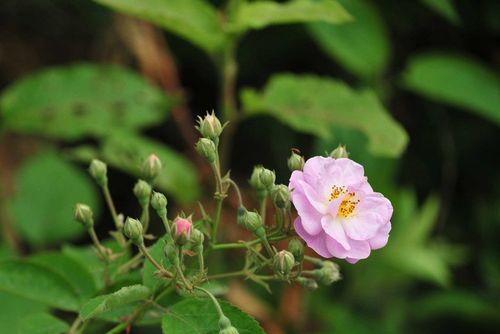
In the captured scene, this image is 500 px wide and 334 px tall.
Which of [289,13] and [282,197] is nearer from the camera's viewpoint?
[282,197]

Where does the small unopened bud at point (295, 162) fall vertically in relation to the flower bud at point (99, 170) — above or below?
above

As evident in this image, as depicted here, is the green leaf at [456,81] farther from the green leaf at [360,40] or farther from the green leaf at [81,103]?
the green leaf at [81,103]

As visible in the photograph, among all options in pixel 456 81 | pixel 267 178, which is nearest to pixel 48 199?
pixel 456 81

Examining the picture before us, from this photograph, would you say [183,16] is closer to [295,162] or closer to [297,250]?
[295,162]

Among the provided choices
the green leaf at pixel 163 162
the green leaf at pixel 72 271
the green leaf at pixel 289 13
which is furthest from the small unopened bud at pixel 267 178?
the green leaf at pixel 163 162

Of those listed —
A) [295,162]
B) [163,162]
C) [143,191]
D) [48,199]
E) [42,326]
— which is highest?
[295,162]

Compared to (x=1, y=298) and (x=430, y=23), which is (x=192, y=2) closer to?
(x=1, y=298)

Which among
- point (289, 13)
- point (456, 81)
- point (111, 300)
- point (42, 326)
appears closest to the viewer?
point (111, 300)
